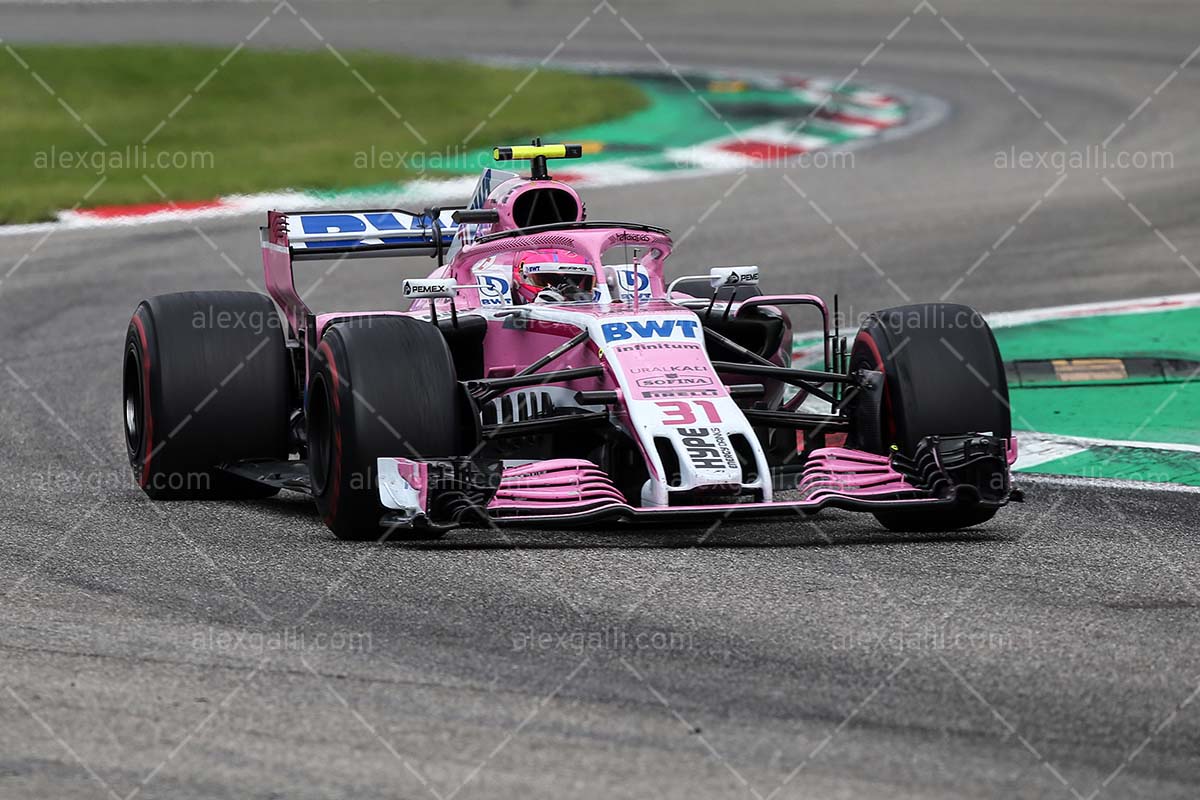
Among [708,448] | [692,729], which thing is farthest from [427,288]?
[692,729]

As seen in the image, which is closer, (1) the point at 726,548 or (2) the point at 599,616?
(2) the point at 599,616

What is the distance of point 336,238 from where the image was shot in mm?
9906

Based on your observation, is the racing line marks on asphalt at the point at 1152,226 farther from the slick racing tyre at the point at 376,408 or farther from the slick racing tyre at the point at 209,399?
the slick racing tyre at the point at 376,408

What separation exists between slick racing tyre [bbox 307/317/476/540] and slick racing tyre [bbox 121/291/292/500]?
1156 mm

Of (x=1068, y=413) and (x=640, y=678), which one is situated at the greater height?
(x=640, y=678)

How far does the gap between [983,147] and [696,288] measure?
12.2 m

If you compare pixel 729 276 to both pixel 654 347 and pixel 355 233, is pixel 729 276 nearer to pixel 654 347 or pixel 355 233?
pixel 654 347

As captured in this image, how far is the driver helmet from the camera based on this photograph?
8.80 meters

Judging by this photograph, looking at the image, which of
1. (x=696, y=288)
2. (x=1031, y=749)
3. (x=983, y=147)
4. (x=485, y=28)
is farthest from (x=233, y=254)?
(x=485, y=28)

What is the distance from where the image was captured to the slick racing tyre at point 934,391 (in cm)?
797

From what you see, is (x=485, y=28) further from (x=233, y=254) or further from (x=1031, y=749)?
(x=1031, y=749)

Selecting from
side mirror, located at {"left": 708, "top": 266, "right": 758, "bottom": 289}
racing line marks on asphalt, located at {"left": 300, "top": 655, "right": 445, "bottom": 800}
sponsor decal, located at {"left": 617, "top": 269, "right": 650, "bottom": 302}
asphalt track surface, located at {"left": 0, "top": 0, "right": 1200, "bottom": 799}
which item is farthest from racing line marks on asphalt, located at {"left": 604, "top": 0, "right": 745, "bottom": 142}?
racing line marks on asphalt, located at {"left": 300, "top": 655, "right": 445, "bottom": 800}

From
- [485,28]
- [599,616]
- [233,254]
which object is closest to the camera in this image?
[599,616]

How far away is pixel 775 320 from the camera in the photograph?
8.88 metres
